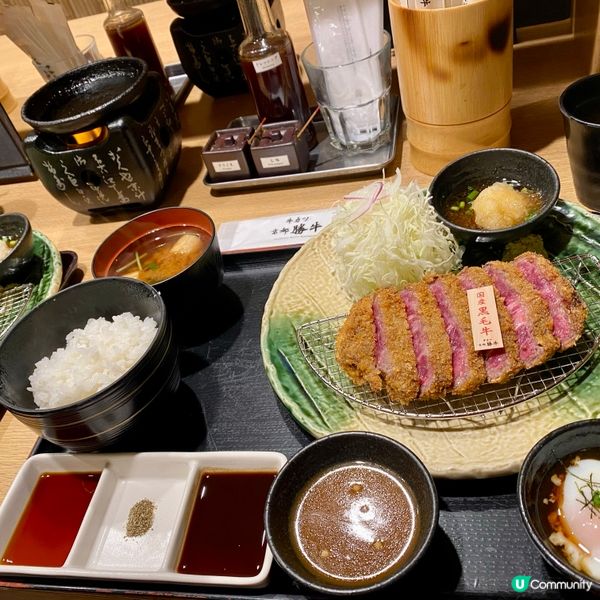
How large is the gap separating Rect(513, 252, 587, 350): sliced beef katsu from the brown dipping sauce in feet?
2.21

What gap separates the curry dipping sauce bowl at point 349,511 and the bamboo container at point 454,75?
1.56 m

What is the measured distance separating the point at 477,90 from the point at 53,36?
2.60m

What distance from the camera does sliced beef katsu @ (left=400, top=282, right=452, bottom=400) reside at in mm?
1723

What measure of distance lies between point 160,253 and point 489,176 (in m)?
1.46

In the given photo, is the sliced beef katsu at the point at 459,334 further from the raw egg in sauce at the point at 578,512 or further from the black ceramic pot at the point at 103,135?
the black ceramic pot at the point at 103,135

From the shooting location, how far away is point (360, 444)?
1627 millimetres

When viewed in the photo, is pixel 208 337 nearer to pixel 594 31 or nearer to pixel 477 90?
pixel 477 90

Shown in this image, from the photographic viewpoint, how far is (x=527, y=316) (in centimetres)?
176

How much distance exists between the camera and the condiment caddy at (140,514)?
63.9 inches

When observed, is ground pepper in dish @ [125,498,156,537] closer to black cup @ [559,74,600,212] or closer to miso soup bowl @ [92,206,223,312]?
miso soup bowl @ [92,206,223,312]

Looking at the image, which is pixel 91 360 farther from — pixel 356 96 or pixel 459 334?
pixel 356 96

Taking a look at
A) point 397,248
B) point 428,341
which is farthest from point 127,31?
A: point 428,341

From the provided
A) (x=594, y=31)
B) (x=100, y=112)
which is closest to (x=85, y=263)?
(x=100, y=112)

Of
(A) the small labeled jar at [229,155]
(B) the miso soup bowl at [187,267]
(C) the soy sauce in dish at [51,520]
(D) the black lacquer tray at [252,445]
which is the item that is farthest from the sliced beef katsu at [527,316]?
(A) the small labeled jar at [229,155]
